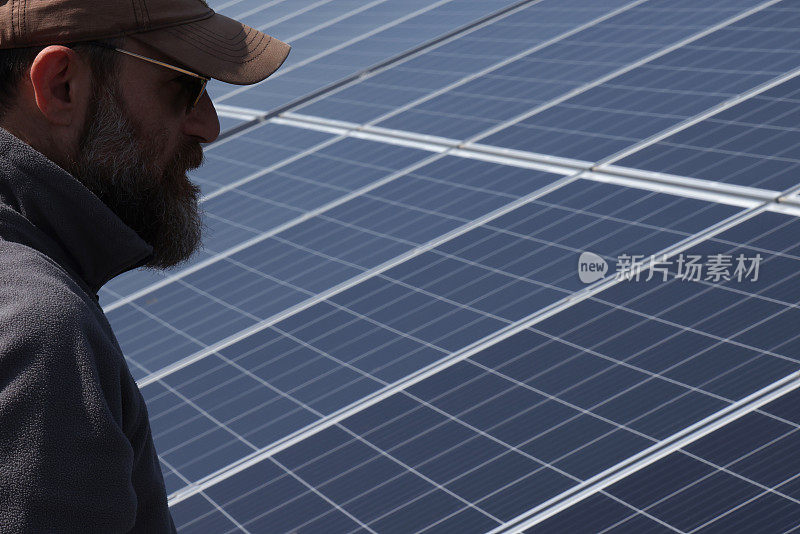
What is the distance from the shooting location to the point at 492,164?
331 inches

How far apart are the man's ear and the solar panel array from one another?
304 centimetres

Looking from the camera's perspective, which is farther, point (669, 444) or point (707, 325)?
point (707, 325)

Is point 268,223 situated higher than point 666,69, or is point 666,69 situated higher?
point 666,69

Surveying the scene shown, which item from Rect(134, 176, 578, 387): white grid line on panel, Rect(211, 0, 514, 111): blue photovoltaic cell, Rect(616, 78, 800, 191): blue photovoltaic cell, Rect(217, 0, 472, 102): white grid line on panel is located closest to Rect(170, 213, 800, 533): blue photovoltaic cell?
Rect(616, 78, 800, 191): blue photovoltaic cell

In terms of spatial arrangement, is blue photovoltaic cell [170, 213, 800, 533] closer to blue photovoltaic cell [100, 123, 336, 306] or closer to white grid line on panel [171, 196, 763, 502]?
white grid line on panel [171, 196, 763, 502]

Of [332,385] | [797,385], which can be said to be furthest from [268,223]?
[797,385]

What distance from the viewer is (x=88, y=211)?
228cm

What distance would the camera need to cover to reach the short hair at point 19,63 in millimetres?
2332

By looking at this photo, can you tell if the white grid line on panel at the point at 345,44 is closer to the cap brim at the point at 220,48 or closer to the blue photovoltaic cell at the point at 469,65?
the blue photovoltaic cell at the point at 469,65

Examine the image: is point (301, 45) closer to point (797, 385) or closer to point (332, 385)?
point (332, 385)

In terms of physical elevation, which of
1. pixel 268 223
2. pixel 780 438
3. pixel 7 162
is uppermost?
pixel 7 162

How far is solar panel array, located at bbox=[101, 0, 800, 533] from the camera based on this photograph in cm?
495

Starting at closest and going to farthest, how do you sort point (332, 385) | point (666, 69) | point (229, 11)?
point (332, 385) < point (666, 69) < point (229, 11)

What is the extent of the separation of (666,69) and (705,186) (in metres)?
2.48
